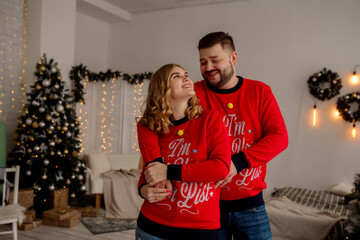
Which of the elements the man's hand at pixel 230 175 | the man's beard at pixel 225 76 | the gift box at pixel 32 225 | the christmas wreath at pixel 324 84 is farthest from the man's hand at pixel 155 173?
the christmas wreath at pixel 324 84

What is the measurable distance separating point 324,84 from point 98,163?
13.8 ft

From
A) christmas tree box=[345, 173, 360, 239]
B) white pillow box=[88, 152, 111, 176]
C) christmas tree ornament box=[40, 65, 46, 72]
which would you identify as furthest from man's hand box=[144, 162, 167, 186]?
white pillow box=[88, 152, 111, 176]

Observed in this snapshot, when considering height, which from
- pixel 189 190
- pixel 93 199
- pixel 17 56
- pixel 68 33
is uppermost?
pixel 68 33

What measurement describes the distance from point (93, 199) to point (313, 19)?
5.05 metres

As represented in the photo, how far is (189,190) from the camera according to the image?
4.44 feet

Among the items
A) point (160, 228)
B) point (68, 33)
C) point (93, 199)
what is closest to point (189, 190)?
point (160, 228)

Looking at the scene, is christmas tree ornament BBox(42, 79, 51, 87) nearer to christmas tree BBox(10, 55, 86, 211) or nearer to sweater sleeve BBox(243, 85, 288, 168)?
christmas tree BBox(10, 55, 86, 211)

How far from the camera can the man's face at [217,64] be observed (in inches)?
62.8

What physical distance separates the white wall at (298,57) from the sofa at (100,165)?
7.25 ft

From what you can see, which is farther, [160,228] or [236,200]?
[236,200]

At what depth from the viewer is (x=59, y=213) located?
4.39 metres

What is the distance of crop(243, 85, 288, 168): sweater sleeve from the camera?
1.51 m

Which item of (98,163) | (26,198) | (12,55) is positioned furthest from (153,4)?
(26,198)

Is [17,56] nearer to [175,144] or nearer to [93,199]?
[93,199]
